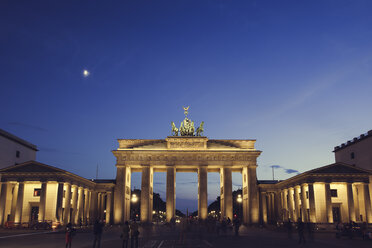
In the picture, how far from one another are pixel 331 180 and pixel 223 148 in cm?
2146

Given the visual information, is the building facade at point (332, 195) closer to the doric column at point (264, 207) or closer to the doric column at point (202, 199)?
the doric column at point (264, 207)

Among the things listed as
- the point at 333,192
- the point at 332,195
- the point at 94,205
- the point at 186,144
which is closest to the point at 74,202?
the point at 94,205

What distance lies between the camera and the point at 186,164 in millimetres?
69000

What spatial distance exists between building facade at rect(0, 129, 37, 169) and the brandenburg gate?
67.8 ft

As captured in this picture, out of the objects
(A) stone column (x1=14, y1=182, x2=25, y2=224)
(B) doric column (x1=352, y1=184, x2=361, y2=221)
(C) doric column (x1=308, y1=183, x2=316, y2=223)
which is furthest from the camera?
(B) doric column (x1=352, y1=184, x2=361, y2=221)

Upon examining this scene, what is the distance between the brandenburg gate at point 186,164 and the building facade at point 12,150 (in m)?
20.7

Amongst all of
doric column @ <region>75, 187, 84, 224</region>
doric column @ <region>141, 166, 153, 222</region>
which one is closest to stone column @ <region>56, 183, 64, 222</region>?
doric column @ <region>75, 187, 84, 224</region>

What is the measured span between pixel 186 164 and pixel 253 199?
15.0m

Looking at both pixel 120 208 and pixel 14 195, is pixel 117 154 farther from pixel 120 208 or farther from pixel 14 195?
pixel 14 195

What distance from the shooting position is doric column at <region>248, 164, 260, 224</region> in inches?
2618

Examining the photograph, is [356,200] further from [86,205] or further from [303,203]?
[86,205]

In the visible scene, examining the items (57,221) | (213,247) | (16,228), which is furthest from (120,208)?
(213,247)

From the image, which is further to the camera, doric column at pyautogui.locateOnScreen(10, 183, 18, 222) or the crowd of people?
doric column at pyautogui.locateOnScreen(10, 183, 18, 222)

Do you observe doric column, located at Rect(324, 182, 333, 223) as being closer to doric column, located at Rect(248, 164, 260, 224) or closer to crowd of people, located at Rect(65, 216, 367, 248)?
doric column, located at Rect(248, 164, 260, 224)
